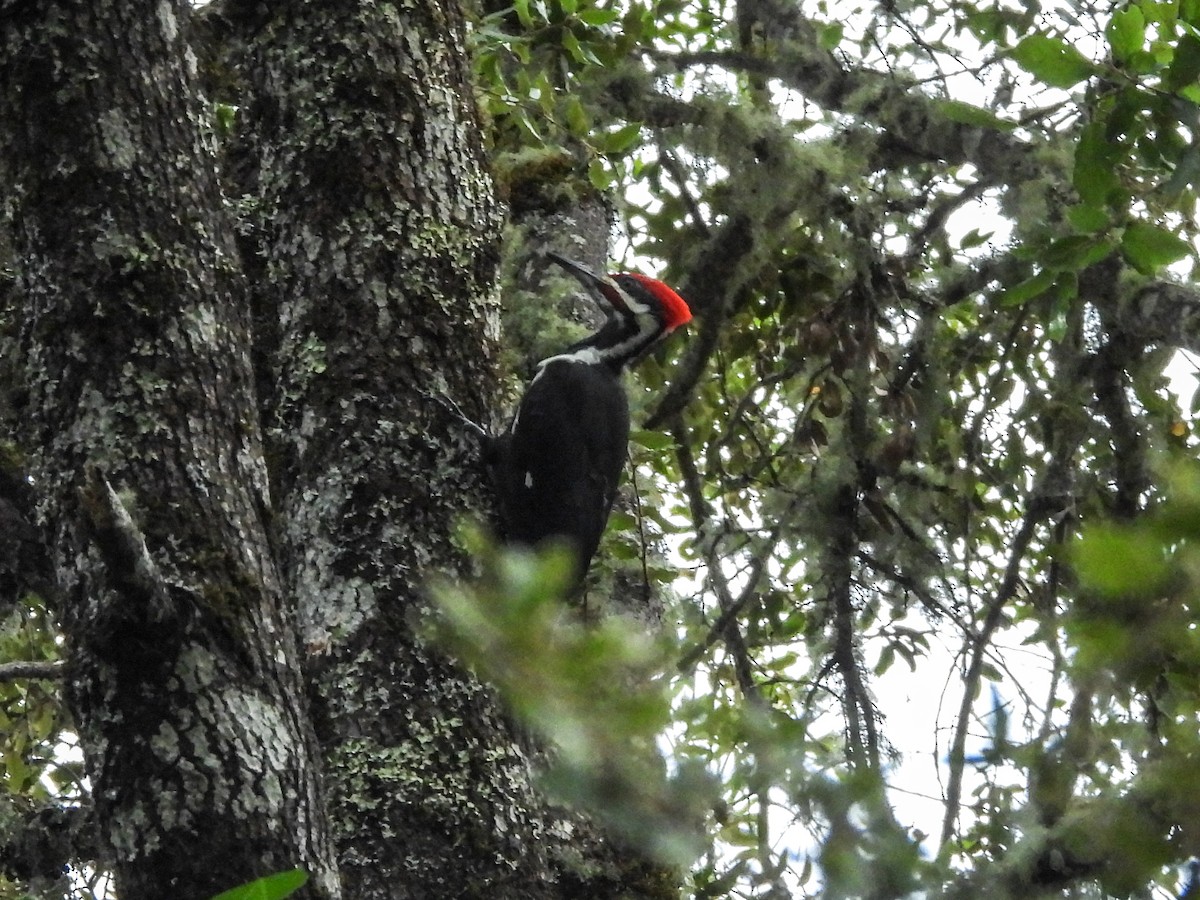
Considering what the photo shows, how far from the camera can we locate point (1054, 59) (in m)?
1.59

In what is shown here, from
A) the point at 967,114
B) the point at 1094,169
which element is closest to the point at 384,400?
the point at 967,114

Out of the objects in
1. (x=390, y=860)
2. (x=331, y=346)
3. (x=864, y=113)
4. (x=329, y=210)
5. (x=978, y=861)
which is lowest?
(x=978, y=861)

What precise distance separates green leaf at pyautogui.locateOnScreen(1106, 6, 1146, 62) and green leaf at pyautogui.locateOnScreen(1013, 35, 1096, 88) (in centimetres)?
7

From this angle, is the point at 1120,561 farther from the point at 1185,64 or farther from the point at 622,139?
the point at 622,139

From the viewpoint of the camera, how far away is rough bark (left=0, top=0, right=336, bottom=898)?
5.25 ft

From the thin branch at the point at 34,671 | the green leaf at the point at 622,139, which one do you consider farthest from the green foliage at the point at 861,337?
the thin branch at the point at 34,671

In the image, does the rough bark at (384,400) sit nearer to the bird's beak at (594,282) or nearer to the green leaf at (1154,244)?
the bird's beak at (594,282)

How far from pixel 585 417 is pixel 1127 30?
2124mm

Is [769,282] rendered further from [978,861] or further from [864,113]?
[978,861]

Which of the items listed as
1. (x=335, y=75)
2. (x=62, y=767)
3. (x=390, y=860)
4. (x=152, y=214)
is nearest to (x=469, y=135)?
(x=335, y=75)

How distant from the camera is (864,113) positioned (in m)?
4.21

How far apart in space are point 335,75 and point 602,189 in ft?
3.40

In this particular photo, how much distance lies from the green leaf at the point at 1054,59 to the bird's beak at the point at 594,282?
2119mm

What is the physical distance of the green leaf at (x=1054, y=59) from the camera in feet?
5.22
